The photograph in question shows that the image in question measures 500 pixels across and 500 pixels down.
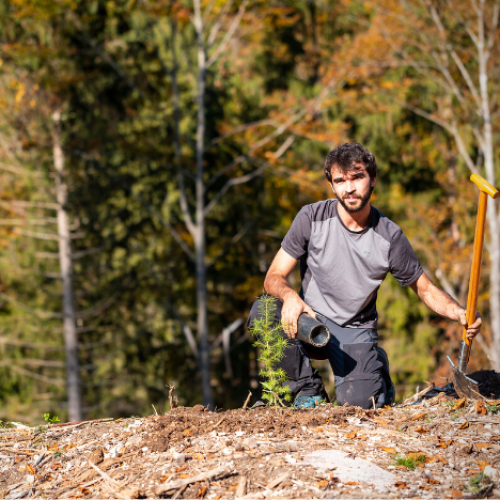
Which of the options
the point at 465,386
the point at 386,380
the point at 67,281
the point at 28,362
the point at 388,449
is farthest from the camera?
the point at 28,362

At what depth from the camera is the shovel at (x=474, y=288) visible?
9.21 feet

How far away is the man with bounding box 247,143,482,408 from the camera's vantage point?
3.12 m

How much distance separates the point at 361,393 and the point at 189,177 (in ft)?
33.0

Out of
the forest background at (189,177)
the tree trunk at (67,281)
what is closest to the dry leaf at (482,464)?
the forest background at (189,177)

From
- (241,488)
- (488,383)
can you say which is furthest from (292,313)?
(488,383)

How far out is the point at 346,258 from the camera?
3225mm

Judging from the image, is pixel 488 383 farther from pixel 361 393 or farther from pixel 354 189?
pixel 354 189

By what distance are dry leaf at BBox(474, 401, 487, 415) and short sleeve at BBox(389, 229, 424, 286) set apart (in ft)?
2.40

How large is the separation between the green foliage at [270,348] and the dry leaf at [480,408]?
38.6 inches

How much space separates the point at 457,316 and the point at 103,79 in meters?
11.9

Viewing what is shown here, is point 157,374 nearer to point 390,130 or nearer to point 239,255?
point 239,255

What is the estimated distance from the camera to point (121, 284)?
494 inches

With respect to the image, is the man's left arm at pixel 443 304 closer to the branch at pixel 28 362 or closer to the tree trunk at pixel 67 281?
the tree trunk at pixel 67 281

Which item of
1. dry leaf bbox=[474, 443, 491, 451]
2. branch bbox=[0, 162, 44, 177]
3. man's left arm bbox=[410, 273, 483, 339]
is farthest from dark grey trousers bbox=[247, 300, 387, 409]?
branch bbox=[0, 162, 44, 177]
